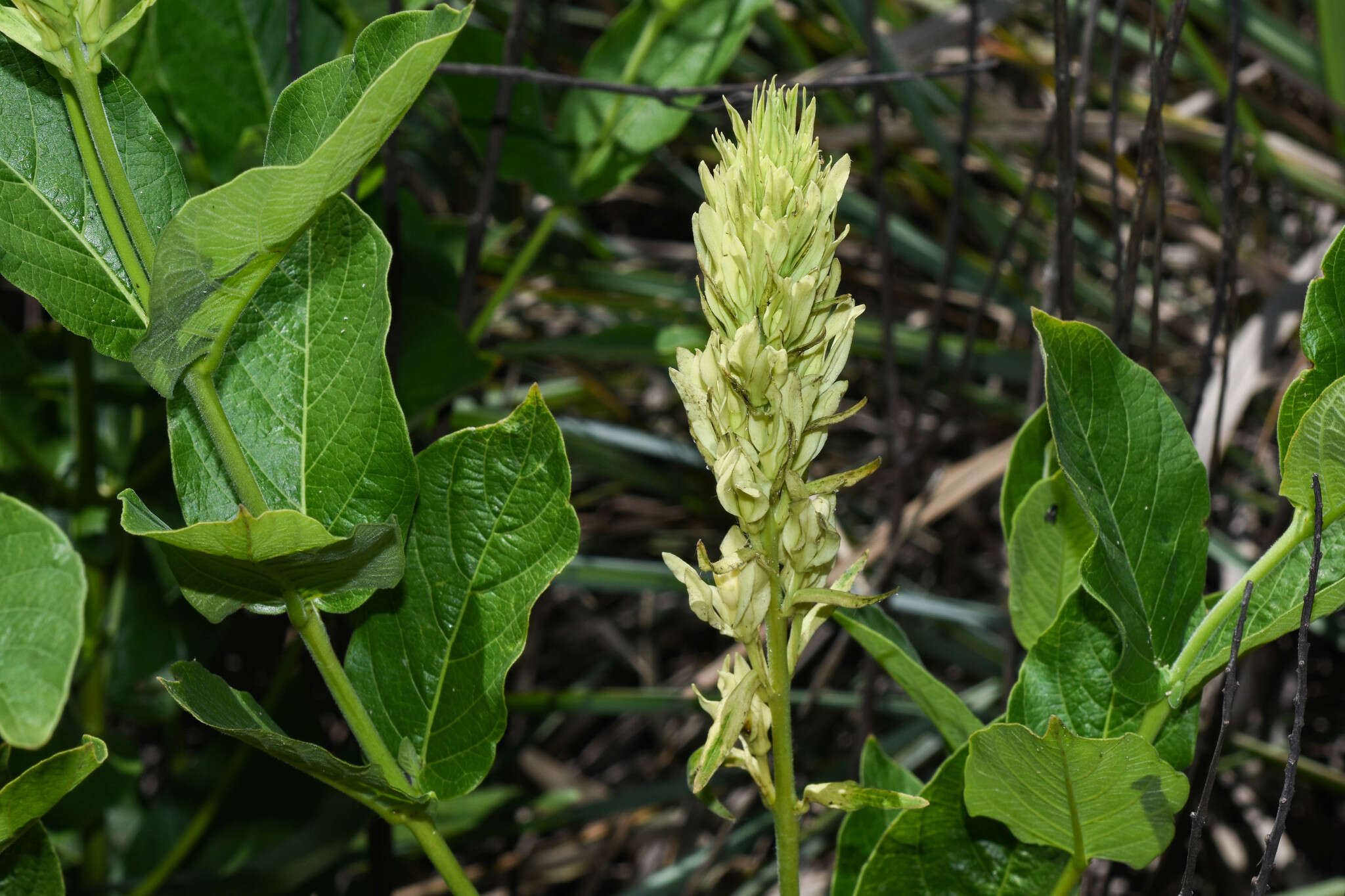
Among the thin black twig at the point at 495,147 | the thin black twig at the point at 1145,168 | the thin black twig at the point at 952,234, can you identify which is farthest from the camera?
the thin black twig at the point at 952,234

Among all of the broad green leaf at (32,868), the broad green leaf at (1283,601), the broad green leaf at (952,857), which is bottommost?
the broad green leaf at (32,868)

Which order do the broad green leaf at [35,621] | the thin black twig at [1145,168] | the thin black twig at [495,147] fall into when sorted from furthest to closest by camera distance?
the thin black twig at [495,147]
the thin black twig at [1145,168]
the broad green leaf at [35,621]

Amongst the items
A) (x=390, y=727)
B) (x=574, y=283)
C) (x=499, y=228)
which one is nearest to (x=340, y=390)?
(x=390, y=727)

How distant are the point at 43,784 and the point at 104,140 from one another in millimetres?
272

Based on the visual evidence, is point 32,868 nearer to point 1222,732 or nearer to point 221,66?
point 1222,732

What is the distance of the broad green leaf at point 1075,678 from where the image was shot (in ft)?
2.04

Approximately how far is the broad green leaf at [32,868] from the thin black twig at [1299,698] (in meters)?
0.57

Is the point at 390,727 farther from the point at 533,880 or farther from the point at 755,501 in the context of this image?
the point at 533,880

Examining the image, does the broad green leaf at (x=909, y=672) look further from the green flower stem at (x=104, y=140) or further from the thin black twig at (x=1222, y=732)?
the green flower stem at (x=104, y=140)

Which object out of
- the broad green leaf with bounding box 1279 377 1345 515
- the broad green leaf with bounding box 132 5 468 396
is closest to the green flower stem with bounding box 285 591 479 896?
the broad green leaf with bounding box 132 5 468 396

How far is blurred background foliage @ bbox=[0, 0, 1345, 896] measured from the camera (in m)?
1.01

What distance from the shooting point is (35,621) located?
1.49 feet

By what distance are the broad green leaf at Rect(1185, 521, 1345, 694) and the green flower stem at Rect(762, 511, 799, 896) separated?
0.21 metres

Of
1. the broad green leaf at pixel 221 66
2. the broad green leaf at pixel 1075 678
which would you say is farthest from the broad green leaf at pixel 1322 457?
the broad green leaf at pixel 221 66
